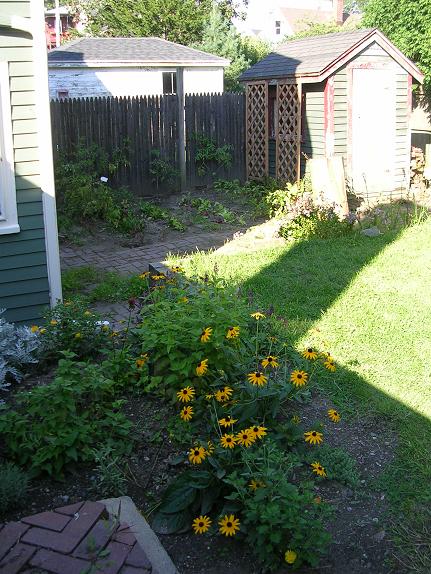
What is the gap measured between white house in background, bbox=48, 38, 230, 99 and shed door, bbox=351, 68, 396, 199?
996 cm

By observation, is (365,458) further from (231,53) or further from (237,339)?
(231,53)

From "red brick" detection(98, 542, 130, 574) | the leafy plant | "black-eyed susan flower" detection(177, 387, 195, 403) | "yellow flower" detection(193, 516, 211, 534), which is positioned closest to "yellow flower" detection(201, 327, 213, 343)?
"black-eyed susan flower" detection(177, 387, 195, 403)

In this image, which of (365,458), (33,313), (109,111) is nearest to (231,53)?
(109,111)

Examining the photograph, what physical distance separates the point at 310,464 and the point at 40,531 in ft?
4.62

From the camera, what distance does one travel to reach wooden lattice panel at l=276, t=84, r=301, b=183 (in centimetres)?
1217

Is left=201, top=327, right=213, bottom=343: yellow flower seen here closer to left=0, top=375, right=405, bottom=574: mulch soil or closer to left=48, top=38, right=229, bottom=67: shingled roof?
left=0, top=375, right=405, bottom=574: mulch soil

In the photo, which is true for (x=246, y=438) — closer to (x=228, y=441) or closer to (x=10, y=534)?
(x=228, y=441)

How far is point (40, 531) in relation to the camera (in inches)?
114

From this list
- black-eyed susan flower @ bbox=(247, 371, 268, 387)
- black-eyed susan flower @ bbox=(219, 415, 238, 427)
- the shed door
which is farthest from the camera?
the shed door

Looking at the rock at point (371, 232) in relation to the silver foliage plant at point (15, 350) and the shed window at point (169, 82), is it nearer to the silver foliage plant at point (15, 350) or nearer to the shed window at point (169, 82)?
the silver foliage plant at point (15, 350)

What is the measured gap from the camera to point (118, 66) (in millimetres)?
20781

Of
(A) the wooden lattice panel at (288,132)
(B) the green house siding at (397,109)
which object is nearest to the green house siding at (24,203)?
(A) the wooden lattice panel at (288,132)

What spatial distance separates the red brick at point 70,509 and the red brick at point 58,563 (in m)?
0.27

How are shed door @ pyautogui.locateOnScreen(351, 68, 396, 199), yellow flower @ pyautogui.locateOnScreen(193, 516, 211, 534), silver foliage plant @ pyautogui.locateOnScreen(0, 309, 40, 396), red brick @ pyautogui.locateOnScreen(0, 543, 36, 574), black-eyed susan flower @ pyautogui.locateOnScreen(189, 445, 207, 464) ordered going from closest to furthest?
1. red brick @ pyautogui.locateOnScreen(0, 543, 36, 574)
2. yellow flower @ pyautogui.locateOnScreen(193, 516, 211, 534)
3. black-eyed susan flower @ pyautogui.locateOnScreen(189, 445, 207, 464)
4. silver foliage plant @ pyautogui.locateOnScreen(0, 309, 40, 396)
5. shed door @ pyautogui.locateOnScreen(351, 68, 396, 199)
